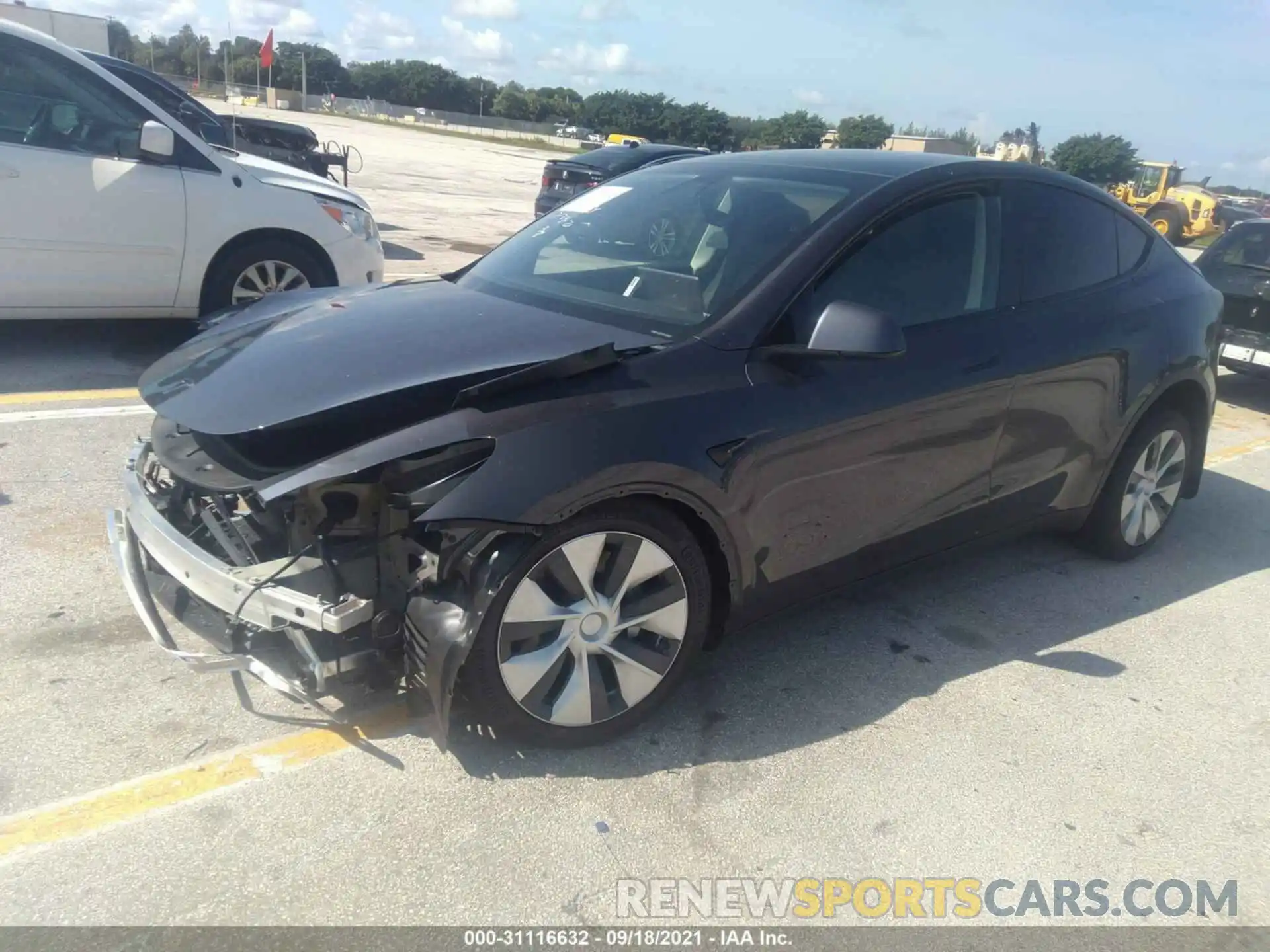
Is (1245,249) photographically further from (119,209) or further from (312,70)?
(312,70)

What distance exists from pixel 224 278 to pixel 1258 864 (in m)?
6.09

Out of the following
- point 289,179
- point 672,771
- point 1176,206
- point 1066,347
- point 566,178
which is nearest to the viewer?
point 672,771

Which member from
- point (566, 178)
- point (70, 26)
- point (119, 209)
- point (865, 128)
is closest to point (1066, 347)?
point (119, 209)

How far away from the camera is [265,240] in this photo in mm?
6484

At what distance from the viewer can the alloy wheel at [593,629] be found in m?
2.68

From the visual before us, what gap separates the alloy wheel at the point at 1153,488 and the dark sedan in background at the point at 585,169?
31.1 ft

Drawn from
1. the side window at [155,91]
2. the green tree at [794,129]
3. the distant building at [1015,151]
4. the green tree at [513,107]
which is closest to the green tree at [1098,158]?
the distant building at [1015,151]

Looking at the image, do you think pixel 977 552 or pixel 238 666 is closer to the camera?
pixel 238 666

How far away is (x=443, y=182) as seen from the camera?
24297 mm

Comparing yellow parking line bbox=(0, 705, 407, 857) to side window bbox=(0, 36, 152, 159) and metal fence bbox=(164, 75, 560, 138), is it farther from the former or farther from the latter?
metal fence bbox=(164, 75, 560, 138)

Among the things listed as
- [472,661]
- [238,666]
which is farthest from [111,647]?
[472,661]

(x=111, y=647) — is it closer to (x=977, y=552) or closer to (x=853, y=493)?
(x=853, y=493)

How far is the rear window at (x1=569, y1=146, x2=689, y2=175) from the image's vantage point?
13.4 meters

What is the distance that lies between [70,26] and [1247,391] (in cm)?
2428
